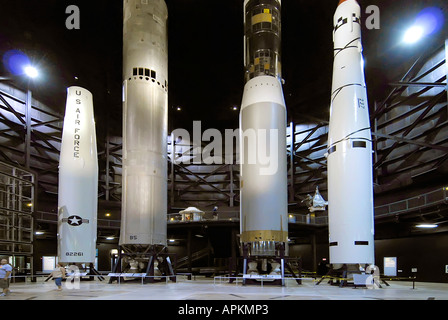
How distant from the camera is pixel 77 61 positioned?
29609 millimetres

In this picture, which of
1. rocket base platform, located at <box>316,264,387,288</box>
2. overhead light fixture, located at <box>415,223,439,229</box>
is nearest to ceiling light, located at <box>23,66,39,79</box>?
rocket base platform, located at <box>316,264,387,288</box>

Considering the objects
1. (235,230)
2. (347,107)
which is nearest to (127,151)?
(347,107)

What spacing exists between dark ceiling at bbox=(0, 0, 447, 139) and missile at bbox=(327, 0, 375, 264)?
9647mm

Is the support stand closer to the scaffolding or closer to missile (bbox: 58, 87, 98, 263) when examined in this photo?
missile (bbox: 58, 87, 98, 263)

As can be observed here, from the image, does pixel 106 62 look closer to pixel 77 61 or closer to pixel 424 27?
pixel 77 61

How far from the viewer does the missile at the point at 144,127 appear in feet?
54.6

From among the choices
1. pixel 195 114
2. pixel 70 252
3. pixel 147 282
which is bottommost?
pixel 147 282

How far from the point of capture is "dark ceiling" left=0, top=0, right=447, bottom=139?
24395 mm

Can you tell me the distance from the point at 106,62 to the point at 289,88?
49.4 ft

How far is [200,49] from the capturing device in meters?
29.9
